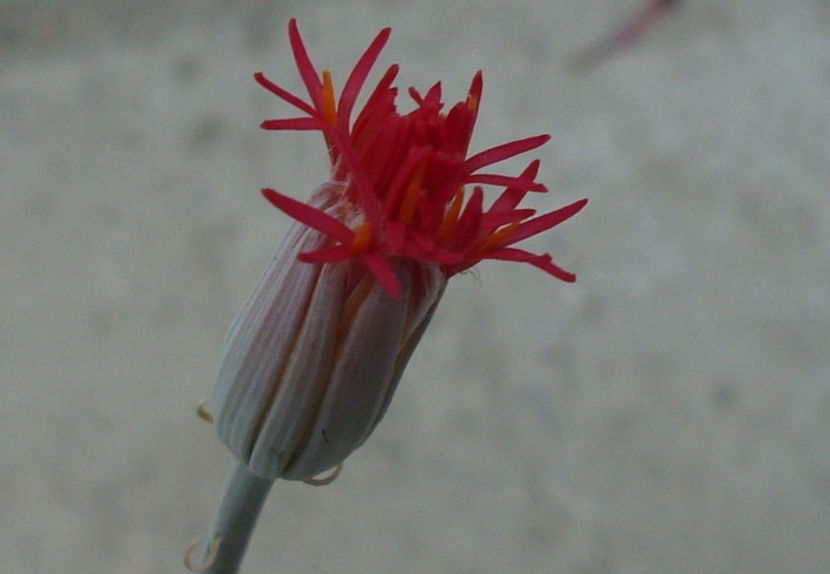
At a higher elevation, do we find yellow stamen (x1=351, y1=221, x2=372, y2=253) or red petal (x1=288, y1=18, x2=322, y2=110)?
red petal (x1=288, y1=18, x2=322, y2=110)

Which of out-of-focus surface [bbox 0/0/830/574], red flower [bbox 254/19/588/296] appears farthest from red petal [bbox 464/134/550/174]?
out-of-focus surface [bbox 0/0/830/574]

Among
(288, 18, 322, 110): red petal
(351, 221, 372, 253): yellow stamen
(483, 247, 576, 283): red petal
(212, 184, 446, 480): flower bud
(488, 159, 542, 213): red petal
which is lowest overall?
(212, 184, 446, 480): flower bud

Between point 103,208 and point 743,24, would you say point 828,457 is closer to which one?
point 743,24

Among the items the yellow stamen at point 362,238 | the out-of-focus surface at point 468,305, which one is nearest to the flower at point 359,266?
the yellow stamen at point 362,238

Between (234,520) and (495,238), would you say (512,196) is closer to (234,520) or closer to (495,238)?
(495,238)

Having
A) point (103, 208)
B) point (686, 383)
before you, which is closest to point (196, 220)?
point (103, 208)

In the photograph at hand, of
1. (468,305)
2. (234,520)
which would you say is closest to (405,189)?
(234,520)

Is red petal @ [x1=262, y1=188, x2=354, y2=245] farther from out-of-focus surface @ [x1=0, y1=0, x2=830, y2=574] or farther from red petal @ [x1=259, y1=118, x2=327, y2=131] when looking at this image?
out-of-focus surface @ [x1=0, y1=0, x2=830, y2=574]

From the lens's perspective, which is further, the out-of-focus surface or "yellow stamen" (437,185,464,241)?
the out-of-focus surface
